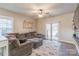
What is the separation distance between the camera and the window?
2.23 m

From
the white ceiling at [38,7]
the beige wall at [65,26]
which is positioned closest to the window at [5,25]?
the white ceiling at [38,7]

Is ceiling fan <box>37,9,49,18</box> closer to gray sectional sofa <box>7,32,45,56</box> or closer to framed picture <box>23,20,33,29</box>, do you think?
framed picture <box>23,20,33,29</box>

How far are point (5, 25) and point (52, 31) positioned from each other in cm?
Result: 116

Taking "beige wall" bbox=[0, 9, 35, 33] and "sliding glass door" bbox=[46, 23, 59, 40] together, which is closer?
"beige wall" bbox=[0, 9, 35, 33]

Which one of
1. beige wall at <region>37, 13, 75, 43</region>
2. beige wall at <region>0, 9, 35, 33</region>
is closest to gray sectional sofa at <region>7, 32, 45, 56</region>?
beige wall at <region>0, 9, 35, 33</region>

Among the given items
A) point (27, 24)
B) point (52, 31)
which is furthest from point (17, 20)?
point (52, 31)

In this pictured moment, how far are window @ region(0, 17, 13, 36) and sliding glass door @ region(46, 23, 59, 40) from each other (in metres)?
0.92

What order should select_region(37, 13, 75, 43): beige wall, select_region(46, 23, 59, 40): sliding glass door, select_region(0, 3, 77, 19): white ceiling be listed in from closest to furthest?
1. select_region(0, 3, 77, 19): white ceiling
2. select_region(37, 13, 75, 43): beige wall
3. select_region(46, 23, 59, 40): sliding glass door

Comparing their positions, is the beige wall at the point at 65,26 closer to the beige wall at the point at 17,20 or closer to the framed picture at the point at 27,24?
the framed picture at the point at 27,24

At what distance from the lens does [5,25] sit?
7.58 ft

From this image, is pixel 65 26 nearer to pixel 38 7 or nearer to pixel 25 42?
pixel 38 7

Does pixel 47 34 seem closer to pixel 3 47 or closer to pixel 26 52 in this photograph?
pixel 26 52

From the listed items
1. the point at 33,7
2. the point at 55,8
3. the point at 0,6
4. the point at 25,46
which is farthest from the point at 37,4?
the point at 25,46

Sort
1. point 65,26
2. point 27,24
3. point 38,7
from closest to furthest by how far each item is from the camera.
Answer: point 38,7
point 65,26
point 27,24
